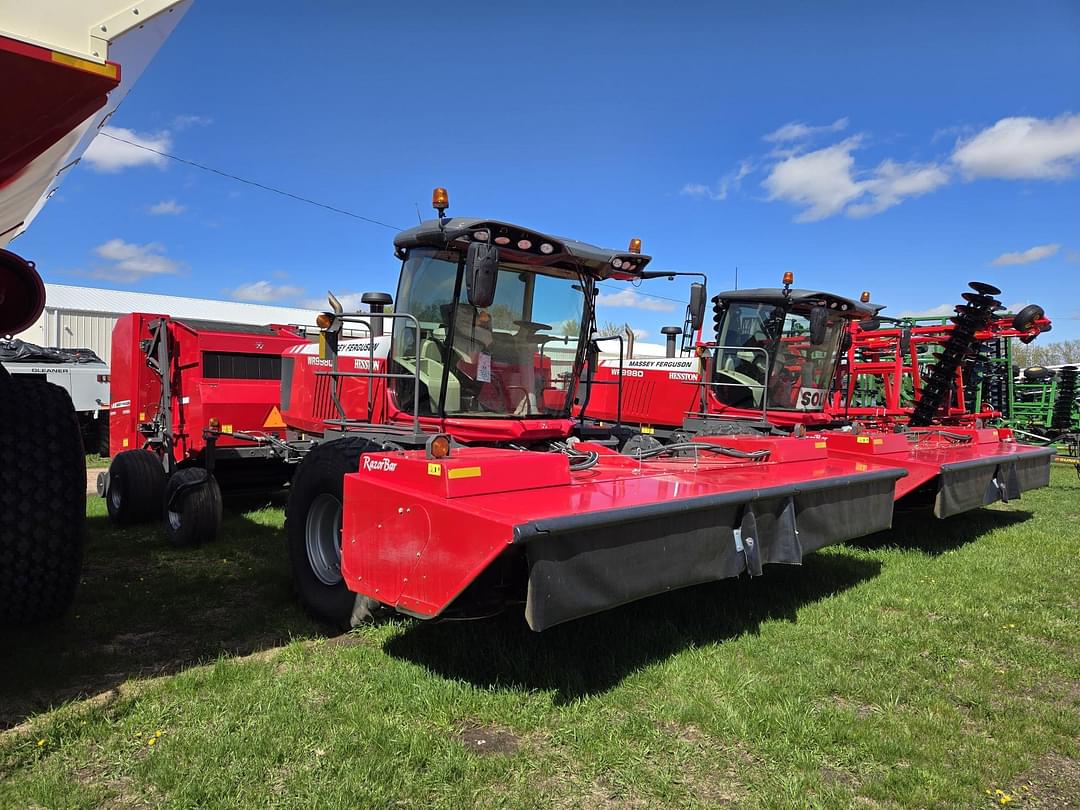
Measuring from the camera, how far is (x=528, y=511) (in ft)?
10.00

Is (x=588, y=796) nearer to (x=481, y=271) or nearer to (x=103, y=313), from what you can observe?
(x=481, y=271)

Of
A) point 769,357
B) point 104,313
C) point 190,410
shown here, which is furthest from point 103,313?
point 769,357

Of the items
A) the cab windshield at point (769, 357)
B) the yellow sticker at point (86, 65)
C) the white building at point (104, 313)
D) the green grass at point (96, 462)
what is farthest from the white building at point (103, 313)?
the yellow sticker at point (86, 65)

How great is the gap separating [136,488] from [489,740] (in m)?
5.55

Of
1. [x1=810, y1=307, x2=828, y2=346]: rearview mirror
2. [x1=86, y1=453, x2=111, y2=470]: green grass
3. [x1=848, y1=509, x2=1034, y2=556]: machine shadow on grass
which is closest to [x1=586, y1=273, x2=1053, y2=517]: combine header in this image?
[x1=810, y1=307, x2=828, y2=346]: rearview mirror

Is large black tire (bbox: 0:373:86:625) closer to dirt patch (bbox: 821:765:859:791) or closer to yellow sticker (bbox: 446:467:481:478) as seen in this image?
yellow sticker (bbox: 446:467:481:478)

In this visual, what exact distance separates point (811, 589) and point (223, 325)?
657cm

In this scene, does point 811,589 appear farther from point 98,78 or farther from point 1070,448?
point 1070,448

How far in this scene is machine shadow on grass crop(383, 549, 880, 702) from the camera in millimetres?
3549

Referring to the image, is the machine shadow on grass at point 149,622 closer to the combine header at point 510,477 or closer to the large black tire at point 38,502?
the large black tire at point 38,502

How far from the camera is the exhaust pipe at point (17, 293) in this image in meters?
3.34

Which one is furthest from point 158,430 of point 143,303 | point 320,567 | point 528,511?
point 143,303

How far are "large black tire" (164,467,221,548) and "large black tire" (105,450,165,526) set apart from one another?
2.81 ft

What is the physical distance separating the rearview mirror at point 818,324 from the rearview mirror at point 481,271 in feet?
15.2
